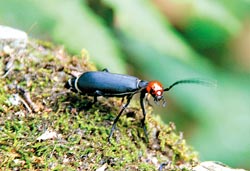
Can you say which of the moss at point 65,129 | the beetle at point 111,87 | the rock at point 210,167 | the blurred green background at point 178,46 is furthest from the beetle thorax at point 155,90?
the blurred green background at point 178,46

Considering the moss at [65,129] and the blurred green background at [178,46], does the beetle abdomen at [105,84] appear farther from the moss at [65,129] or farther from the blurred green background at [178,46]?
the blurred green background at [178,46]

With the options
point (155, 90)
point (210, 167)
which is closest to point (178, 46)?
point (155, 90)

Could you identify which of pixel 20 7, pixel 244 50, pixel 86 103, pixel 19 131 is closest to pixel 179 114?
pixel 244 50

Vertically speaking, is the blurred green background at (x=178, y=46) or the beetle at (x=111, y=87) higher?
the blurred green background at (x=178, y=46)

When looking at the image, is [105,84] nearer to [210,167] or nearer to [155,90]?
[155,90]

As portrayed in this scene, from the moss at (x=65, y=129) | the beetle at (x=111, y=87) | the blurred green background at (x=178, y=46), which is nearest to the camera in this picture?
the moss at (x=65, y=129)

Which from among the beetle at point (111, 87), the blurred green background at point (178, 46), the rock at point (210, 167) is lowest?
the rock at point (210, 167)
